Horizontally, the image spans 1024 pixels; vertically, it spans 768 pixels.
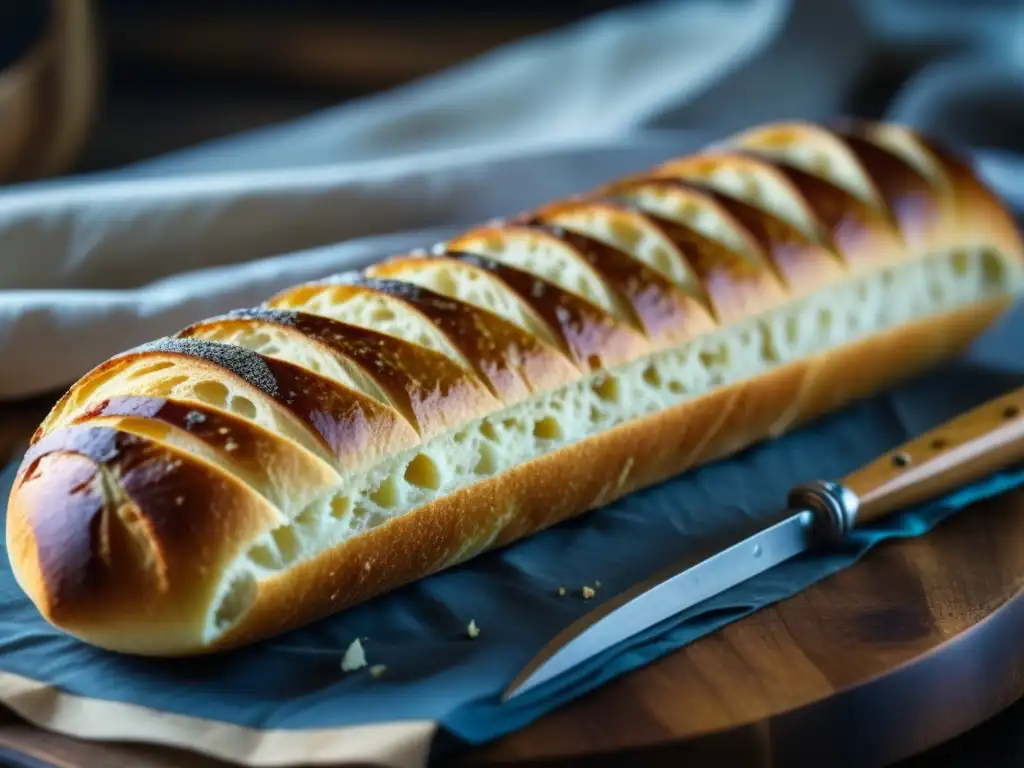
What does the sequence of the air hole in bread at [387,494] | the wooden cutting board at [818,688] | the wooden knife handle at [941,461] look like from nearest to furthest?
1. the wooden cutting board at [818,688]
2. the air hole in bread at [387,494]
3. the wooden knife handle at [941,461]

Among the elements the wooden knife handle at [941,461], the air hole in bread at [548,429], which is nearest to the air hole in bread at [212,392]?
the air hole in bread at [548,429]

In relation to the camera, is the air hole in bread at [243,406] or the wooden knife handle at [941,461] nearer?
the air hole in bread at [243,406]

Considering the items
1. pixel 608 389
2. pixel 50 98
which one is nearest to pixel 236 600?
pixel 608 389

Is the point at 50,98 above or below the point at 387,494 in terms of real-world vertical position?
above

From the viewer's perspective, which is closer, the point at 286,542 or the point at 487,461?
the point at 286,542

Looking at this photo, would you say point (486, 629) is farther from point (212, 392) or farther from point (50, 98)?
point (50, 98)

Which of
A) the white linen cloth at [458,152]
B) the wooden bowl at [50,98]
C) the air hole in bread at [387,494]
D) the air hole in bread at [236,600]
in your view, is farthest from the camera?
the wooden bowl at [50,98]

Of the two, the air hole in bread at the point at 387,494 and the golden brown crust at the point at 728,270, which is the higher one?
the golden brown crust at the point at 728,270

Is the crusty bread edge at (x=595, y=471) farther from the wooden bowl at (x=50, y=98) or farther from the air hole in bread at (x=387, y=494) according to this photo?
the wooden bowl at (x=50, y=98)
